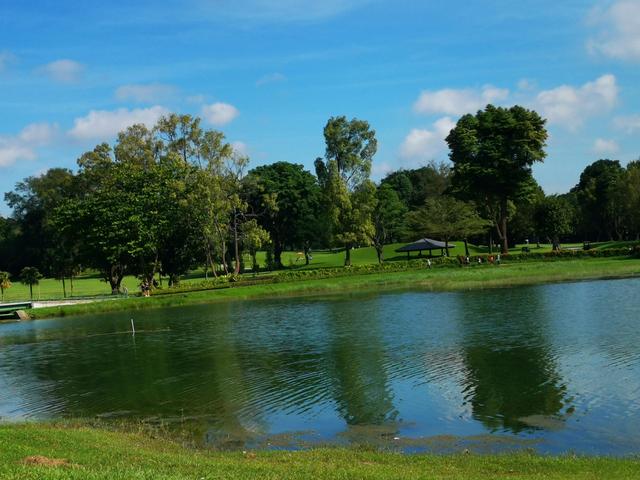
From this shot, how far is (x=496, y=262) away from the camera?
225ft

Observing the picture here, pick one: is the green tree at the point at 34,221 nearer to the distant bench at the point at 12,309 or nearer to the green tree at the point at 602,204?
the distant bench at the point at 12,309

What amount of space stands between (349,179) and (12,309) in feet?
144

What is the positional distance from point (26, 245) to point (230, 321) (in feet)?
321

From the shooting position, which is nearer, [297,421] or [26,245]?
[297,421]

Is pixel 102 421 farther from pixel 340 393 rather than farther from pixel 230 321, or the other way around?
pixel 230 321

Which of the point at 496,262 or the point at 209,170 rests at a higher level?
the point at 209,170

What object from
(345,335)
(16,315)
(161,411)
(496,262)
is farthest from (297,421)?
(496,262)

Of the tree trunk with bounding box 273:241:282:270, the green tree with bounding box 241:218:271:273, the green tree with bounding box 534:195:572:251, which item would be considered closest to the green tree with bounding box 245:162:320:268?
the tree trunk with bounding box 273:241:282:270

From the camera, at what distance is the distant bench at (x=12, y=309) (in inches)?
2316

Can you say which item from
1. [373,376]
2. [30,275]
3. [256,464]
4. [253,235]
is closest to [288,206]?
[253,235]

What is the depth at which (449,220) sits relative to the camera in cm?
9281

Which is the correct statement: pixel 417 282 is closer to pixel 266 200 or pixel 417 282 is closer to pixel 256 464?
pixel 266 200

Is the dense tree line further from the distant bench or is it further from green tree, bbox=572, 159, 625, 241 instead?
the distant bench

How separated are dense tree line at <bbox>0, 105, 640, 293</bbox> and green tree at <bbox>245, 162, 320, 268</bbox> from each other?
189 mm
